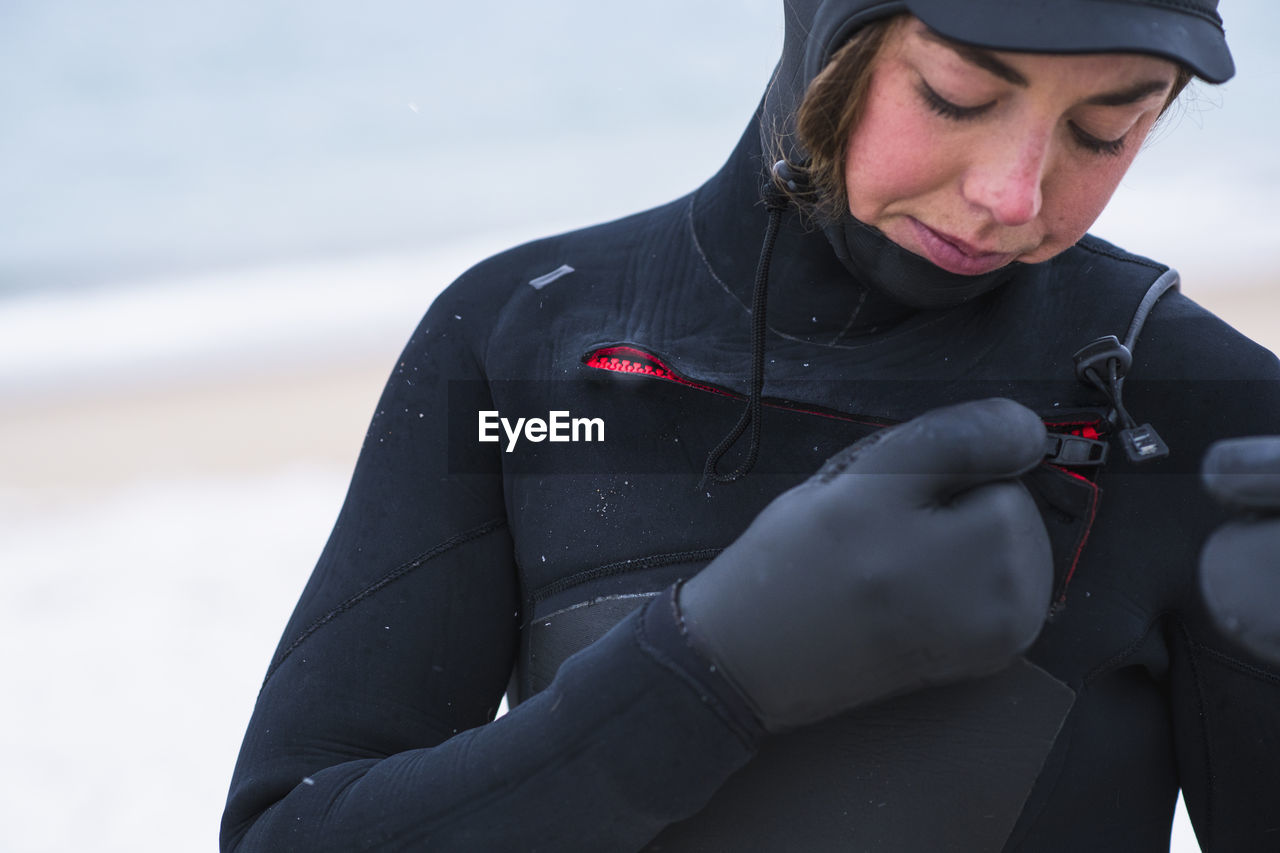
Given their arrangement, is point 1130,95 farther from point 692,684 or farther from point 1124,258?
point 692,684

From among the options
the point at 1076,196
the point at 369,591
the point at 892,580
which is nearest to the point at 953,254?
the point at 1076,196

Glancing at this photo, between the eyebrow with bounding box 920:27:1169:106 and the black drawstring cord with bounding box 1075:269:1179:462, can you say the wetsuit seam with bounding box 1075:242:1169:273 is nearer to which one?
the black drawstring cord with bounding box 1075:269:1179:462

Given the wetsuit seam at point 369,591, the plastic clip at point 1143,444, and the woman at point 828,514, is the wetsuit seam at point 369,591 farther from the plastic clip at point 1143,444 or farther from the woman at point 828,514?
the plastic clip at point 1143,444

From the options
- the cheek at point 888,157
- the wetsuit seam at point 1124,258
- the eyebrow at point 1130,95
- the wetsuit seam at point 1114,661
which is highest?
the eyebrow at point 1130,95

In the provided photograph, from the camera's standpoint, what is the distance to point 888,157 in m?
0.60

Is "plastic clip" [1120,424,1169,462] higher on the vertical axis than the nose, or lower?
lower

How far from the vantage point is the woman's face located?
0.55 m

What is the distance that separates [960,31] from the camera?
1.76 feet

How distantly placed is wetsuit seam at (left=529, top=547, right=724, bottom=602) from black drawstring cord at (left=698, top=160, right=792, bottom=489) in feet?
0.12

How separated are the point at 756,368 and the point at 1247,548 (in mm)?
250

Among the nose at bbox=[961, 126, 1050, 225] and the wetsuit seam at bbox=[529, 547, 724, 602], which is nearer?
the nose at bbox=[961, 126, 1050, 225]

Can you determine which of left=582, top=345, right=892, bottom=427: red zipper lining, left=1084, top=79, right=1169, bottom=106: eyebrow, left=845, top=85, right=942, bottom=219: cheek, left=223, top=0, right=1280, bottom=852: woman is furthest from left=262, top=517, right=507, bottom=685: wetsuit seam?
left=1084, top=79, right=1169, bottom=106: eyebrow

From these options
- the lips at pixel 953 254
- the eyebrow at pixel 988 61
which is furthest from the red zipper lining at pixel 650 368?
the eyebrow at pixel 988 61

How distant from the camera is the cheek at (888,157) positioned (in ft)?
1.92
